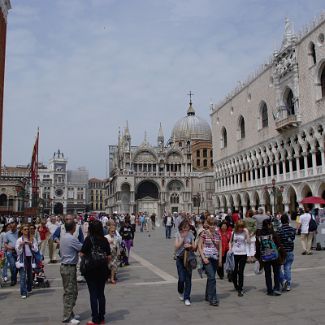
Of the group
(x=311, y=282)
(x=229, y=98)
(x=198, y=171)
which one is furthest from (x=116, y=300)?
(x=198, y=171)

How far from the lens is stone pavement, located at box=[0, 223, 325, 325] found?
6.90m

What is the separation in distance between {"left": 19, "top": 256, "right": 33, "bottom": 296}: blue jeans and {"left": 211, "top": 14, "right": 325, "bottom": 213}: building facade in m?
27.1

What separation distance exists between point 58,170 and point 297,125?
89569 mm

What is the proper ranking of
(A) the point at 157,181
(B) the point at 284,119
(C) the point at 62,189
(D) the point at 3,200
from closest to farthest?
(B) the point at 284,119 < (D) the point at 3,200 < (A) the point at 157,181 < (C) the point at 62,189

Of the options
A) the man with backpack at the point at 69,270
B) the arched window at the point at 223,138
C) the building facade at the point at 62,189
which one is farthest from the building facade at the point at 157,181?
the man with backpack at the point at 69,270

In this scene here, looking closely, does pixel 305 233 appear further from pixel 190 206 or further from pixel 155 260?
pixel 190 206

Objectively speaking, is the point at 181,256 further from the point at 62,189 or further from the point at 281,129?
the point at 62,189

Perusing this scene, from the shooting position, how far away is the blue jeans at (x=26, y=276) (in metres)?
9.08

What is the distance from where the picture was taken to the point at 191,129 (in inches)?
3664

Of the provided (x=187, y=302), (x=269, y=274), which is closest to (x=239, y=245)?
(x=269, y=274)

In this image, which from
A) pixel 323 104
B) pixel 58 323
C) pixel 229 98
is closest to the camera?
pixel 58 323

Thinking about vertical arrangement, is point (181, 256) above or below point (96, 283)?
above

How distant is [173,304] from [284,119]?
1339 inches

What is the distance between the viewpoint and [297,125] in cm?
3797
